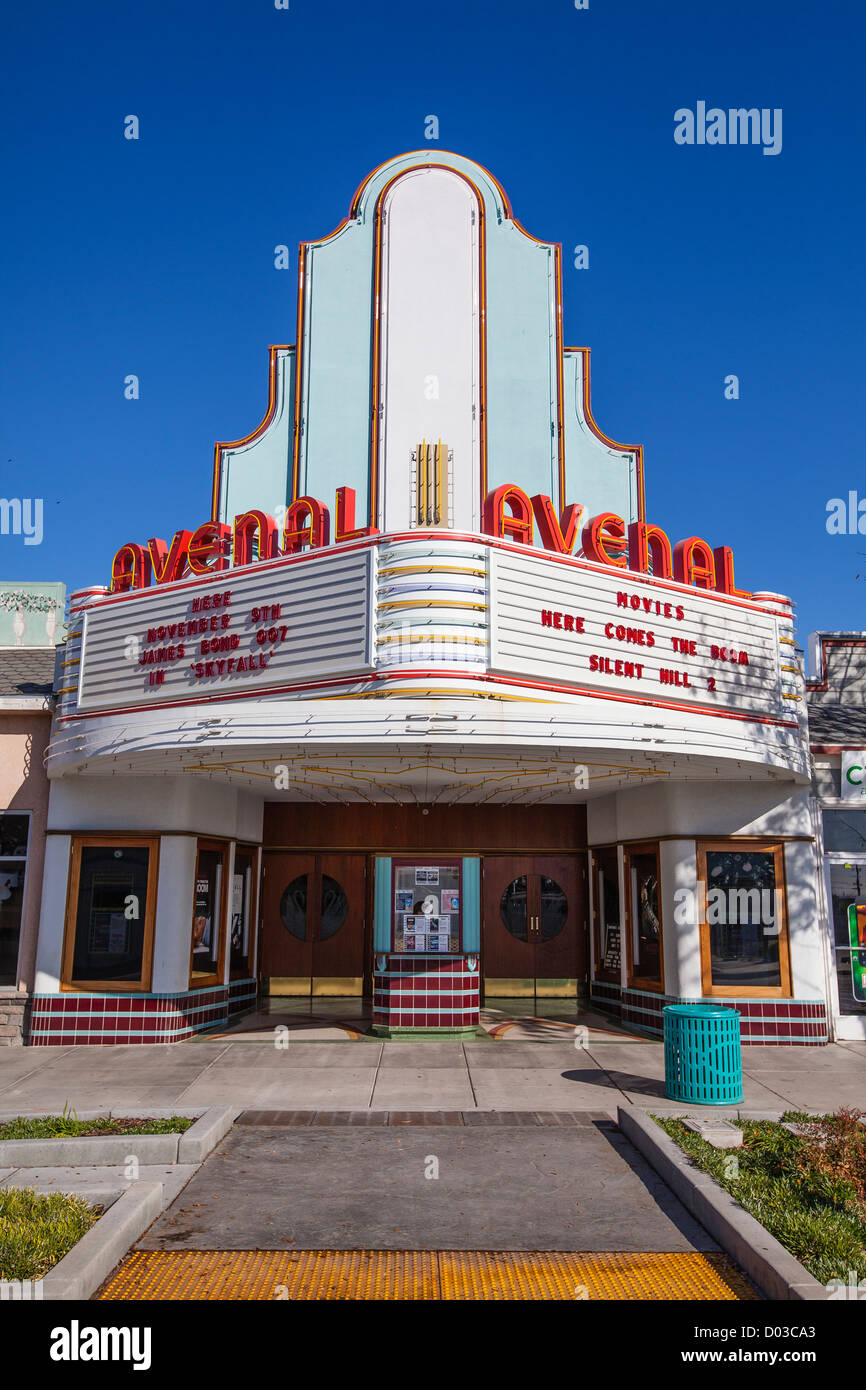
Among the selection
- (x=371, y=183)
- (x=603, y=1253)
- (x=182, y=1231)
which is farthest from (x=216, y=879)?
(x=371, y=183)

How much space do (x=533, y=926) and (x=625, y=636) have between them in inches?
284

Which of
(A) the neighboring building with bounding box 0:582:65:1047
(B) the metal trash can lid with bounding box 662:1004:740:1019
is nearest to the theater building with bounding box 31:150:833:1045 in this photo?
(A) the neighboring building with bounding box 0:582:65:1047

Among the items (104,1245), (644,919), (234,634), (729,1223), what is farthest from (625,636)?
(104,1245)

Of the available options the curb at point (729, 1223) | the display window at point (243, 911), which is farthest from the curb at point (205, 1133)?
the display window at point (243, 911)

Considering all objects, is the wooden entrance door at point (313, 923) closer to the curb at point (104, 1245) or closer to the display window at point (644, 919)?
the display window at point (644, 919)

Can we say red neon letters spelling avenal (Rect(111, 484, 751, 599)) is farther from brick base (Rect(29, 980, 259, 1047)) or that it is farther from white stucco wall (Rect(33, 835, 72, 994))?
brick base (Rect(29, 980, 259, 1047))

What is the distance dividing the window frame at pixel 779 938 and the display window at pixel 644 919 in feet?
2.21

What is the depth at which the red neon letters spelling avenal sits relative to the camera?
40.4 ft

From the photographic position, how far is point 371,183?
20.2 metres

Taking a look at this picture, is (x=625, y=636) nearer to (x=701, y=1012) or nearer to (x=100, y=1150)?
(x=701, y=1012)

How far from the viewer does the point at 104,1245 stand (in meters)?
6.18

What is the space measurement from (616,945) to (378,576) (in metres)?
A: 8.37

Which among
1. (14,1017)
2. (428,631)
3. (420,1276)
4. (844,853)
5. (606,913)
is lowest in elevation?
(420,1276)

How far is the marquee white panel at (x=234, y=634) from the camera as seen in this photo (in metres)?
11.7
